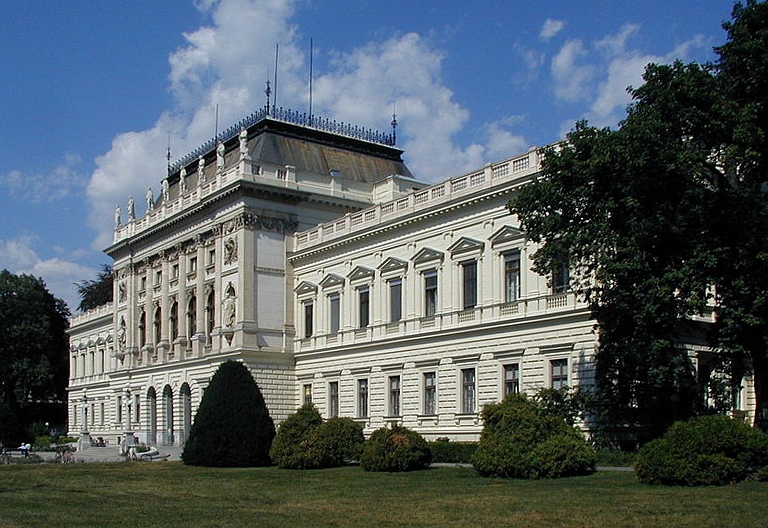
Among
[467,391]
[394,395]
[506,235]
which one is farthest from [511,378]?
[394,395]

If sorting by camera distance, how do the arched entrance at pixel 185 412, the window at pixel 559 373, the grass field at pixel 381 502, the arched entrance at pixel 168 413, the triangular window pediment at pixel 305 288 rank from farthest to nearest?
the arched entrance at pixel 168 413
the arched entrance at pixel 185 412
the triangular window pediment at pixel 305 288
the window at pixel 559 373
the grass field at pixel 381 502

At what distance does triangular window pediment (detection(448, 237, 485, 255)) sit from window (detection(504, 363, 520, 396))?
17.4 ft

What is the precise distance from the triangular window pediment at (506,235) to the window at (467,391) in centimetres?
585

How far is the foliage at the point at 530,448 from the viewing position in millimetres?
28719

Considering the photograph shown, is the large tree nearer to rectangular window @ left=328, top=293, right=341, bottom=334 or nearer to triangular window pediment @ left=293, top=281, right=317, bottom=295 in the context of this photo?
rectangular window @ left=328, top=293, right=341, bottom=334

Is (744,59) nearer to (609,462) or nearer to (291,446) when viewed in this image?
(609,462)

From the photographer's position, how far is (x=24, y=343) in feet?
303

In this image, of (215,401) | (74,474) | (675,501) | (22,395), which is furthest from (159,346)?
(675,501)

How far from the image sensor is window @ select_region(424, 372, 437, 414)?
46.9m

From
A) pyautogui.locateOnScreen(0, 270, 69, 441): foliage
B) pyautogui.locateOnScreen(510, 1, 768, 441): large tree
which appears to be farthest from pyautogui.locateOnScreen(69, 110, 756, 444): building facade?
pyautogui.locateOnScreen(0, 270, 69, 441): foliage

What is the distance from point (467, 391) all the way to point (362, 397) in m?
8.72

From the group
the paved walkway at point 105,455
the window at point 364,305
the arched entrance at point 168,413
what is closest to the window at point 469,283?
the window at point 364,305

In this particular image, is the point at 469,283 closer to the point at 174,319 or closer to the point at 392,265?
the point at 392,265

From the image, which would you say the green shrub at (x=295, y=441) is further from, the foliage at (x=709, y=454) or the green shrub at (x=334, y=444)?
the foliage at (x=709, y=454)
